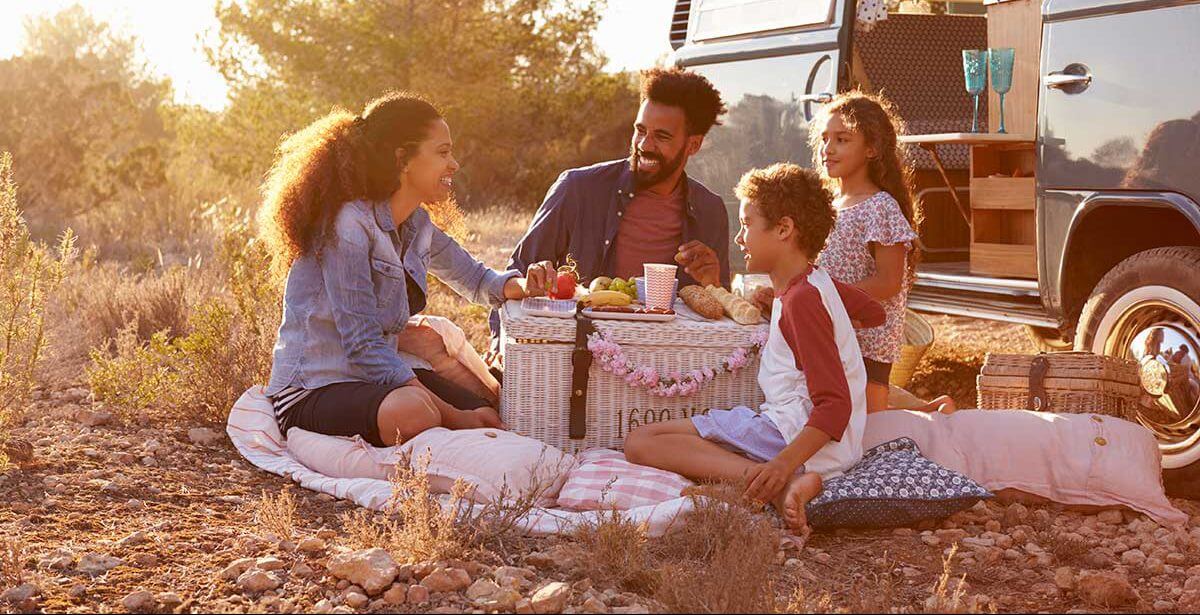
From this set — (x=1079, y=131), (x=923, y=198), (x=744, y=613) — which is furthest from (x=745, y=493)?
(x=923, y=198)

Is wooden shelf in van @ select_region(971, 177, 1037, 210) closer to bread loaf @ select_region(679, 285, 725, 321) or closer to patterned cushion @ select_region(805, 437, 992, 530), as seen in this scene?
bread loaf @ select_region(679, 285, 725, 321)

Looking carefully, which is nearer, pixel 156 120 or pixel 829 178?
pixel 829 178

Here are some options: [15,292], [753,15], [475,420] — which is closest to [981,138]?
[753,15]

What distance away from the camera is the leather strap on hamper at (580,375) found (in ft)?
15.9

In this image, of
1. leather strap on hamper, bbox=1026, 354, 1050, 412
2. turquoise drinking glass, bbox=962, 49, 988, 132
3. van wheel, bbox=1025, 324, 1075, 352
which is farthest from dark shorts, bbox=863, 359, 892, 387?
van wheel, bbox=1025, 324, 1075, 352

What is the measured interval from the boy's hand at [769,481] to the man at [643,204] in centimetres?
177

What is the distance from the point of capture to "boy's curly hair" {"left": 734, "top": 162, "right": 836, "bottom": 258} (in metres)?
4.40

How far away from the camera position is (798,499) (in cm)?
407

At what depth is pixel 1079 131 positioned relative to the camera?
16.9 ft

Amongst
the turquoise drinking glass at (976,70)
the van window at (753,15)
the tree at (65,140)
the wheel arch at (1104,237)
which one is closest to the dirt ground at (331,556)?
the wheel arch at (1104,237)

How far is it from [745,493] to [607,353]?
966 millimetres

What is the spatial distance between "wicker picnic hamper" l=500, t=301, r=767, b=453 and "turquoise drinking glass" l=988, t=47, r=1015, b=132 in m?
1.92

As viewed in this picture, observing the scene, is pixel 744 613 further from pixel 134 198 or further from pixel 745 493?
pixel 134 198

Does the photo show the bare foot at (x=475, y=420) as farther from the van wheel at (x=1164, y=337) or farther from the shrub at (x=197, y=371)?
the van wheel at (x=1164, y=337)
